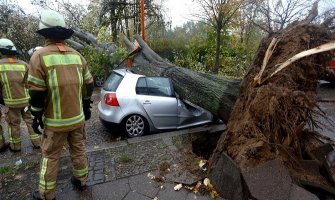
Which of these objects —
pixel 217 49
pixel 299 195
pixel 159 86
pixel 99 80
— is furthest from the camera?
pixel 217 49

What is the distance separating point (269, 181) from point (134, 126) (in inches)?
141

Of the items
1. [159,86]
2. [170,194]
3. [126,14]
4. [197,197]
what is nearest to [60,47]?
[170,194]

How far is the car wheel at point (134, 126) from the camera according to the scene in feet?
19.6

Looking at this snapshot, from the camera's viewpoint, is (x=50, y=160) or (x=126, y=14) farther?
(x=126, y=14)

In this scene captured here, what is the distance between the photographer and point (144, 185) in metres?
3.67

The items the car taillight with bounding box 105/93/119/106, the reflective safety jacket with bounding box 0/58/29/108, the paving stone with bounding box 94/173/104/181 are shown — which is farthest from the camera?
the car taillight with bounding box 105/93/119/106

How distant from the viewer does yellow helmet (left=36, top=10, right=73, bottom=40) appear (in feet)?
10.2

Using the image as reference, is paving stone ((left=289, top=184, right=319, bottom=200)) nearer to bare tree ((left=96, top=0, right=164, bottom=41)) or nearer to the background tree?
the background tree

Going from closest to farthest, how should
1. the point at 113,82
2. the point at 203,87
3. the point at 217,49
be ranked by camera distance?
the point at 203,87 → the point at 113,82 → the point at 217,49

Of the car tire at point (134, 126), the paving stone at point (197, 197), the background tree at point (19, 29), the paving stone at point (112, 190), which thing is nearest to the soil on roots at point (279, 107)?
the paving stone at point (197, 197)

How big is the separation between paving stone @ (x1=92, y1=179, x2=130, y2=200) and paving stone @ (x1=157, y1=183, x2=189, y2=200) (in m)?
0.43

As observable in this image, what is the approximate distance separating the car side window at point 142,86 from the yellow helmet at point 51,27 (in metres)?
2.89

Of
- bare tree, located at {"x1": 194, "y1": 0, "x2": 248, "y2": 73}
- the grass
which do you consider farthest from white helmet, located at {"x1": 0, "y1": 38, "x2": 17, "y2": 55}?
bare tree, located at {"x1": 194, "y1": 0, "x2": 248, "y2": 73}

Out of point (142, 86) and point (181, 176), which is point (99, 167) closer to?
point (181, 176)
